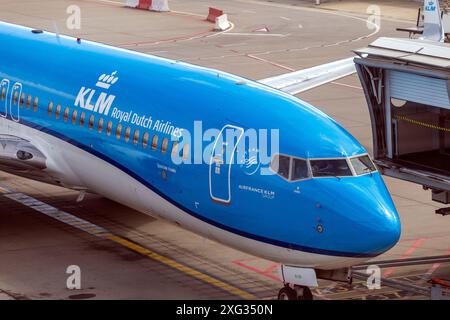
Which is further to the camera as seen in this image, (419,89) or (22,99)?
(22,99)

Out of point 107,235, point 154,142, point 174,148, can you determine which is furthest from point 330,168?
point 107,235

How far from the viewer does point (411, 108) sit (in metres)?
27.5

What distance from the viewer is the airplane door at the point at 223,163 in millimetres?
23344

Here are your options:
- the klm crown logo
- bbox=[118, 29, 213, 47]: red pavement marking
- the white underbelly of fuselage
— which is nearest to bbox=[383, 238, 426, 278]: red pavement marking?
the white underbelly of fuselage

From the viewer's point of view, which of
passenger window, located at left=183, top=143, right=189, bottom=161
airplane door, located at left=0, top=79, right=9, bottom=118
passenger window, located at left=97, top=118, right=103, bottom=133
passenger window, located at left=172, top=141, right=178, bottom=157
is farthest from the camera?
airplane door, located at left=0, top=79, right=9, bottom=118

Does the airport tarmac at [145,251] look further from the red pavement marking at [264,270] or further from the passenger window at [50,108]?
the passenger window at [50,108]

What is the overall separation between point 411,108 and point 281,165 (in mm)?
6002

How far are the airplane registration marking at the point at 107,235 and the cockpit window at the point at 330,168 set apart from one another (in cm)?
373

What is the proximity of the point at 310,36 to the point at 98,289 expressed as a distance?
3975 cm

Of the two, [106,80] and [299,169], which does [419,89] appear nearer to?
[299,169]

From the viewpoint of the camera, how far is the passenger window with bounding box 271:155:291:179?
22.5 meters

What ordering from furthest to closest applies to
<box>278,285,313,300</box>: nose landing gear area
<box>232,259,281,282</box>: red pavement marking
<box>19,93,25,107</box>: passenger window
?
<box>19,93,25,107</box>: passenger window → <box>232,259,281,282</box>: red pavement marking → <box>278,285,313,300</box>: nose landing gear area

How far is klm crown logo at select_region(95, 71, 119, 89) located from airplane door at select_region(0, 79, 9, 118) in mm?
3664

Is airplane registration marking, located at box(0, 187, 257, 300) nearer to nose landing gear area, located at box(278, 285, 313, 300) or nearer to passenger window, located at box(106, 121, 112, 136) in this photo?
nose landing gear area, located at box(278, 285, 313, 300)
